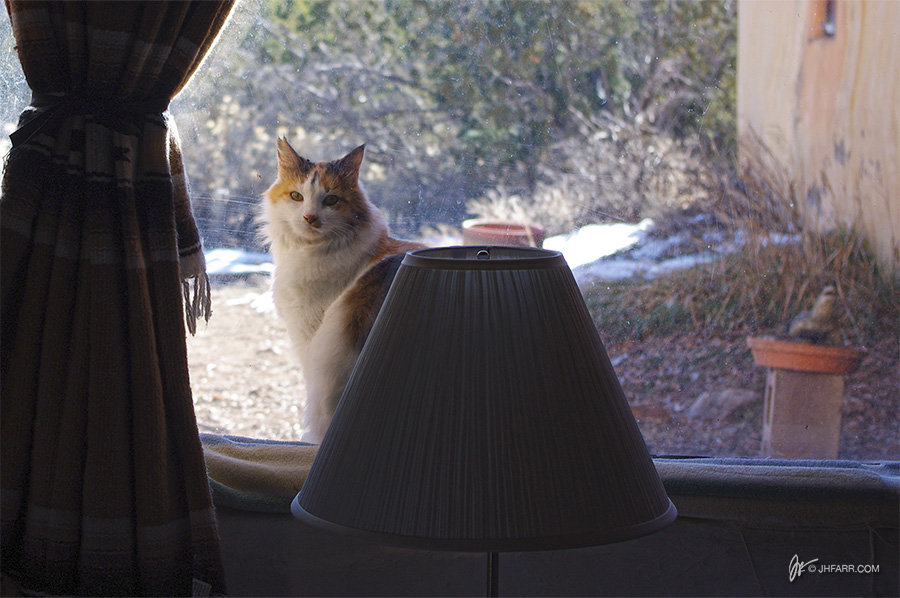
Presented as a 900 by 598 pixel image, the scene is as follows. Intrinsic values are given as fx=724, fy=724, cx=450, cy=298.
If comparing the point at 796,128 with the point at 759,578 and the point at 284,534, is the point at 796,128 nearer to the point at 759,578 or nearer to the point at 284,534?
the point at 759,578

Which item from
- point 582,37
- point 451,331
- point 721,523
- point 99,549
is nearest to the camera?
point 451,331

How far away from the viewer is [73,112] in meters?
1.08

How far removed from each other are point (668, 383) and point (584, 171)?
1.49ft

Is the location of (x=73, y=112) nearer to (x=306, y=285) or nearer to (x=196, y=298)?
(x=196, y=298)

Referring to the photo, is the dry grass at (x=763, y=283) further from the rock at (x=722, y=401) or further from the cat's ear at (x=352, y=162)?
the cat's ear at (x=352, y=162)

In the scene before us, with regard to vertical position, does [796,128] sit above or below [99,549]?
above

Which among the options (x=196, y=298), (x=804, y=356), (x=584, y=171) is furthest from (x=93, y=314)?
(x=804, y=356)

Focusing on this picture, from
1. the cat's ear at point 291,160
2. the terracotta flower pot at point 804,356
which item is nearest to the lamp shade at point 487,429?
the cat's ear at point 291,160

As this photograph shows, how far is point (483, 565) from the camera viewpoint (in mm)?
1262

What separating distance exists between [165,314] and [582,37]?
895 millimetres

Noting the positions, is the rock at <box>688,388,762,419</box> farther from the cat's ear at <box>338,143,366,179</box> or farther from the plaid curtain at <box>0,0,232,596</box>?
the plaid curtain at <box>0,0,232,596</box>

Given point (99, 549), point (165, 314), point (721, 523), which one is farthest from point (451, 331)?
point (721, 523)
